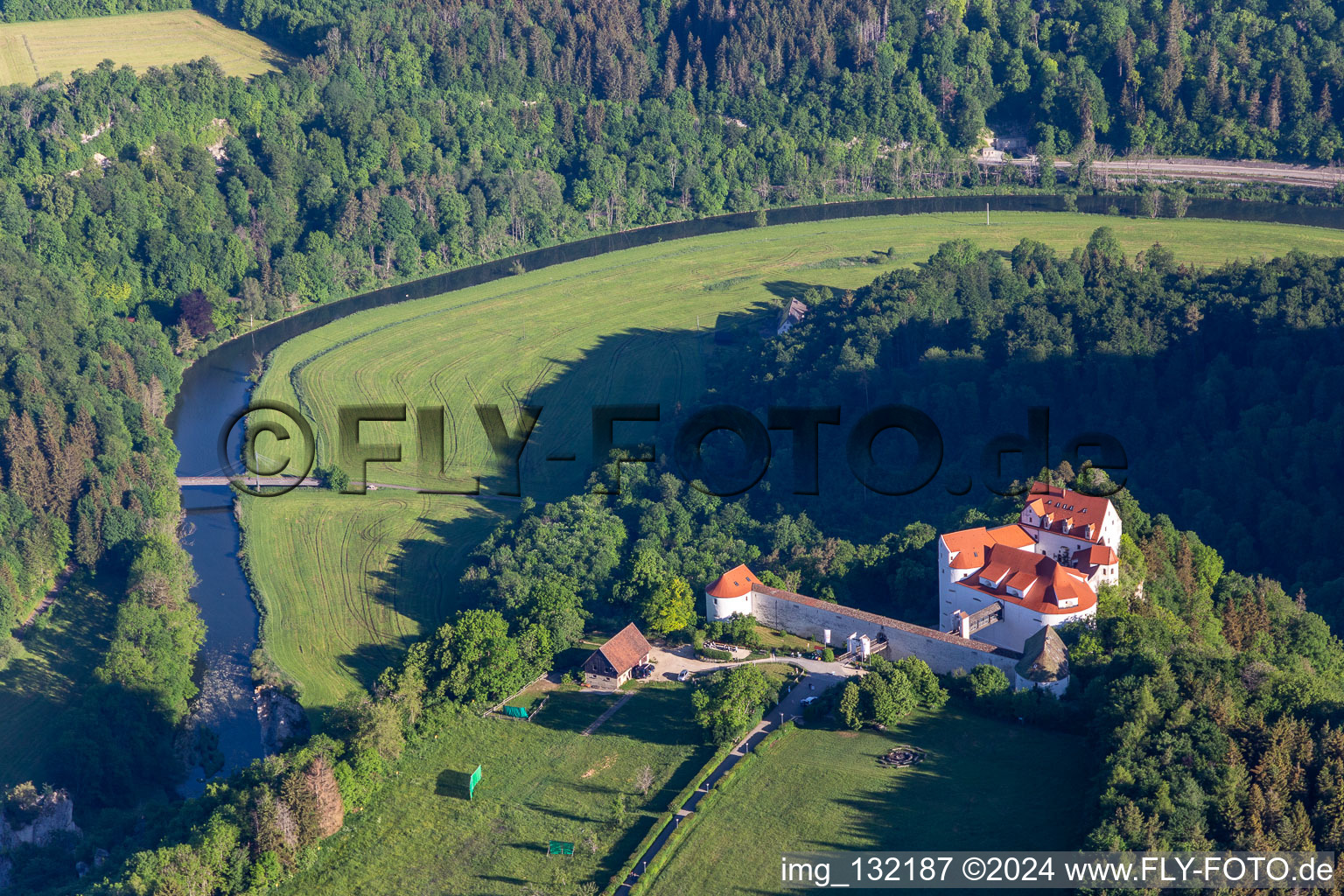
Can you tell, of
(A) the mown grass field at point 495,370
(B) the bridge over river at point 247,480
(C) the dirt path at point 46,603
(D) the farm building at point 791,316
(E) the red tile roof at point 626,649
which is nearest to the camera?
(E) the red tile roof at point 626,649

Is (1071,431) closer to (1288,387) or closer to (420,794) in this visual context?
(1288,387)

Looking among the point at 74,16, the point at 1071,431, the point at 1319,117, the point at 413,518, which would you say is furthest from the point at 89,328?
the point at 1319,117

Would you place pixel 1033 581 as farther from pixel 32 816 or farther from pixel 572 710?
pixel 32 816

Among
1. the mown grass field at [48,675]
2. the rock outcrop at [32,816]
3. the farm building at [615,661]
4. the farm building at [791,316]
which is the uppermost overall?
the farm building at [791,316]

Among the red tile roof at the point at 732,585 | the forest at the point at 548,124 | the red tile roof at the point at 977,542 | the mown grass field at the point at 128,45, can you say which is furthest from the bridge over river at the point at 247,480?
the mown grass field at the point at 128,45

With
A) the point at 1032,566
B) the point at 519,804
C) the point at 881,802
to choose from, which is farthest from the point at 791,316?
the point at 881,802

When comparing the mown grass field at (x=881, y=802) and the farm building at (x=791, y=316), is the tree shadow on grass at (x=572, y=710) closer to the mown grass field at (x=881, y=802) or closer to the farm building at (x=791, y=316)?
the mown grass field at (x=881, y=802)

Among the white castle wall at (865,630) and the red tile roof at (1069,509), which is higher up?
the red tile roof at (1069,509)

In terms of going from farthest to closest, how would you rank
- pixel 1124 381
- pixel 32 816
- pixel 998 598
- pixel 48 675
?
pixel 1124 381, pixel 48 675, pixel 32 816, pixel 998 598
